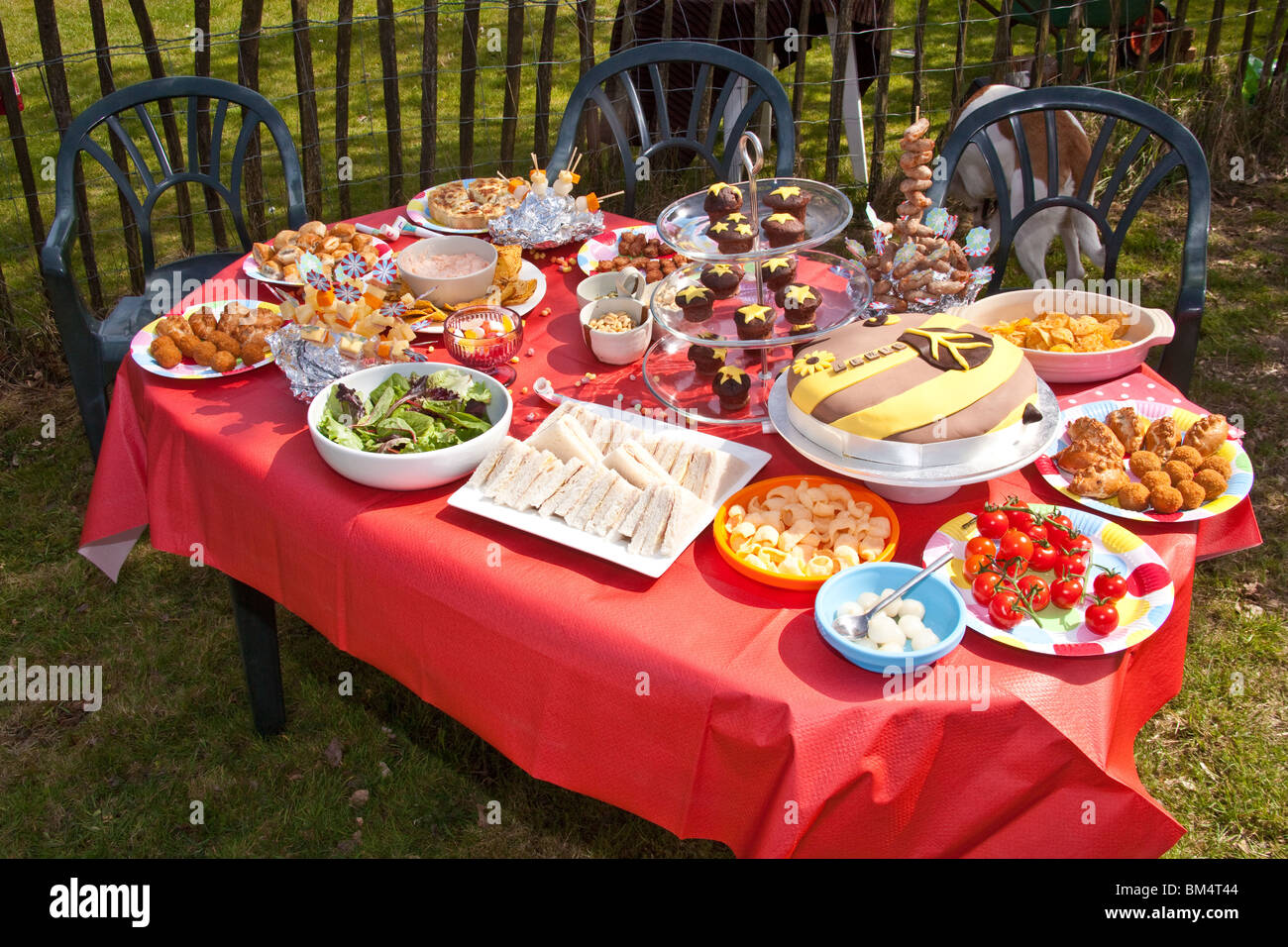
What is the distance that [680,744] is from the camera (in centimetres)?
177

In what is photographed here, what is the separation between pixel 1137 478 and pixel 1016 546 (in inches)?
17.6

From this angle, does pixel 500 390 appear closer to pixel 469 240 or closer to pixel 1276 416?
pixel 469 240

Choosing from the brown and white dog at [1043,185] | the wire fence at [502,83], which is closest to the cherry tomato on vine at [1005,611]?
the wire fence at [502,83]

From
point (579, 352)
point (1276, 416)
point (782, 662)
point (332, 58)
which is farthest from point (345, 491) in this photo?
point (332, 58)

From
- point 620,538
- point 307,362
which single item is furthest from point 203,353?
point 620,538

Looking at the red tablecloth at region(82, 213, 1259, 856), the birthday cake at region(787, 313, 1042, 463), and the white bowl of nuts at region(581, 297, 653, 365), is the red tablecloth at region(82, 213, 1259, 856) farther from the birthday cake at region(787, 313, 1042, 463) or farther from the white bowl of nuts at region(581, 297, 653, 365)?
the white bowl of nuts at region(581, 297, 653, 365)

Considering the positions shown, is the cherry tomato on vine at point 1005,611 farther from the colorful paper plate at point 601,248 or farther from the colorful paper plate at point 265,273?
the colorful paper plate at point 265,273

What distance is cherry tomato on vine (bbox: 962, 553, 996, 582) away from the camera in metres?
1.84

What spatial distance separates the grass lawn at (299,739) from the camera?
3078mm

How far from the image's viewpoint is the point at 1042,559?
1.84 metres

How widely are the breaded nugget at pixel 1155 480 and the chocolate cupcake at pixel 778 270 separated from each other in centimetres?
90

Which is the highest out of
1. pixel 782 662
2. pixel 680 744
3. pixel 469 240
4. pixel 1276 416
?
pixel 469 240

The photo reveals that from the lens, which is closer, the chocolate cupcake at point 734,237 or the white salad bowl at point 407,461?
the white salad bowl at point 407,461
